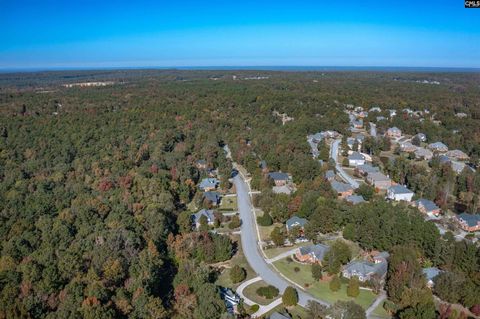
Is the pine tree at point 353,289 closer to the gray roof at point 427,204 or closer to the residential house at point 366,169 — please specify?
the gray roof at point 427,204

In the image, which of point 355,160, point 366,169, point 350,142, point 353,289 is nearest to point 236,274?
point 353,289

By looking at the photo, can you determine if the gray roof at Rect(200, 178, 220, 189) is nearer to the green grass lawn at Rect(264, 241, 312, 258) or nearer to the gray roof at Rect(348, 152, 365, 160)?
the green grass lawn at Rect(264, 241, 312, 258)

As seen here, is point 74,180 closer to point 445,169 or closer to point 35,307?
point 35,307

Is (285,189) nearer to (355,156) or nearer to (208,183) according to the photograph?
(208,183)

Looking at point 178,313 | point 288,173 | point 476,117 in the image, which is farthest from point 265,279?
point 476,117

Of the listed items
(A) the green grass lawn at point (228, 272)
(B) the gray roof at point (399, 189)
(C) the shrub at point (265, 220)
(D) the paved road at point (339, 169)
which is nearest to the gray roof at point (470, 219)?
(B) the gray roof at point (399, 189)
